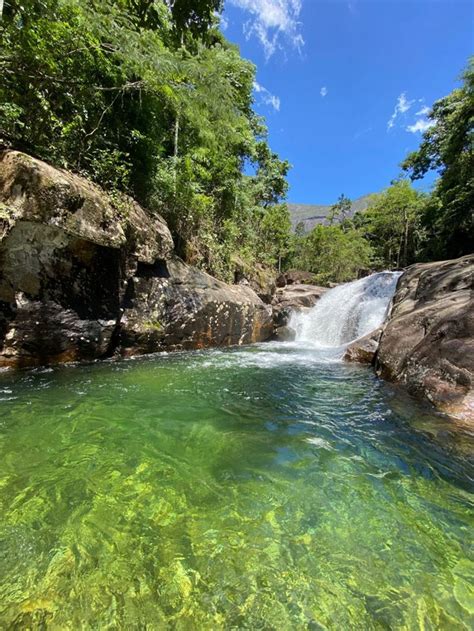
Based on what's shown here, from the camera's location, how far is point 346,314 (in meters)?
14.6

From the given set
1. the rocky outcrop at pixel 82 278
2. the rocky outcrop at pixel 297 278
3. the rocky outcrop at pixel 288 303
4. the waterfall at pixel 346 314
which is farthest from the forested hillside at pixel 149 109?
the rocky outcrop at pixel 297 278

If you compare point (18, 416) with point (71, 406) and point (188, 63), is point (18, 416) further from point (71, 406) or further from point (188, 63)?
point (188, 63)

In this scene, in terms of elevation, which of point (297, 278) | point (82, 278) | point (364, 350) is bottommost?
point (364, 350)

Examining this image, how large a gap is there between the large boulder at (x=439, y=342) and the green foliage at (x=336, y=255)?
73.9 ft

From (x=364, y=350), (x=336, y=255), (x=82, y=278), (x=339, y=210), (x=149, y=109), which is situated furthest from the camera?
(x=339, y=210)

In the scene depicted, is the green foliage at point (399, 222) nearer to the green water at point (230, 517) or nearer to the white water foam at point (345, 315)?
the white water foam at point (345, 315)

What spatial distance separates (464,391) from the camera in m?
4.63

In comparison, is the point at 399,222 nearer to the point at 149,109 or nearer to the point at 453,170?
the point at 453,170

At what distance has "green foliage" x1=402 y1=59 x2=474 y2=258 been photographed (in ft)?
58.7

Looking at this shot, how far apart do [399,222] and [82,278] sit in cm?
3381

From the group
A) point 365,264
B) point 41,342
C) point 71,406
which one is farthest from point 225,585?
point 365,264

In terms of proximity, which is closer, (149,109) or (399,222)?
(149,109)

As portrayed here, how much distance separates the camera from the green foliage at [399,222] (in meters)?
30.4

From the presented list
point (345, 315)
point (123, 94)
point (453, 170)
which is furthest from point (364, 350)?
point (453, 170)
